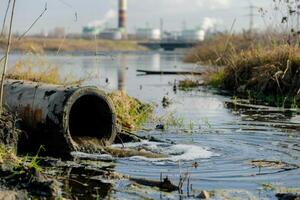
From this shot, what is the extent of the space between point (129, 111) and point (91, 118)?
2731 millimetres

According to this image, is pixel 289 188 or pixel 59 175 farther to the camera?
pixel 59 175

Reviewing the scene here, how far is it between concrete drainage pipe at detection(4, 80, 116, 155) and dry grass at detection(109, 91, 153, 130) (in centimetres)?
102

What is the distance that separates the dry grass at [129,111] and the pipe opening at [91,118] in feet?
2.95

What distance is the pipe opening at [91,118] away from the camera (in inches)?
407

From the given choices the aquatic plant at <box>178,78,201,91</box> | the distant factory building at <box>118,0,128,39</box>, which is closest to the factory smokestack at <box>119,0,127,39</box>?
the distant factory building at <box>118,0,128,39</box>

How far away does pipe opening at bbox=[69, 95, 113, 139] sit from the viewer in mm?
10344

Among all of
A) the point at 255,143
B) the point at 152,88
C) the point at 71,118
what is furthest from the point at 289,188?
the point at 152,88

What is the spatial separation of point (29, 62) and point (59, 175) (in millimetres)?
6251

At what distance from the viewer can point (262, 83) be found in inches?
791

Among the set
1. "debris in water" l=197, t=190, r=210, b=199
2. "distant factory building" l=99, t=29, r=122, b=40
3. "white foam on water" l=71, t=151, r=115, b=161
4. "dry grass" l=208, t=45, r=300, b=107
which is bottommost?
"debris in water" l=197, t=190, r=210, b=199

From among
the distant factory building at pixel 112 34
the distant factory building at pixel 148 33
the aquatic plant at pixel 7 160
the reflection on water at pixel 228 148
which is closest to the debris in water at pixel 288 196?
the reflection on water at pixel 228 148

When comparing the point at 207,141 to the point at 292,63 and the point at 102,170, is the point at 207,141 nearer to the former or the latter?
the point at 102,170

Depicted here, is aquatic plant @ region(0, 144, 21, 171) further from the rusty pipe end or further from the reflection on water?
the rusty pipe end

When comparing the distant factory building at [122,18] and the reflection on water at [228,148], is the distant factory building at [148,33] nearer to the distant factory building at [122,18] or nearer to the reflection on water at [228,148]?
the distant factory building at [122,18]
